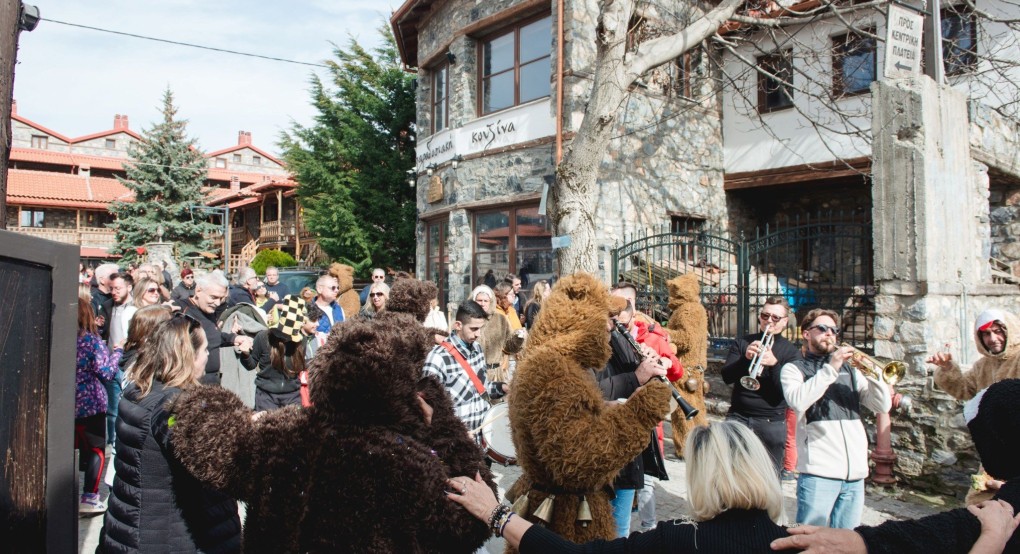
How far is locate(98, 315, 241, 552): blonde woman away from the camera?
2.53 meters

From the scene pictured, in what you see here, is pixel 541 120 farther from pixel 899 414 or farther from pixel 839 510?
pixel 839 510

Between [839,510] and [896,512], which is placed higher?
[839,510]

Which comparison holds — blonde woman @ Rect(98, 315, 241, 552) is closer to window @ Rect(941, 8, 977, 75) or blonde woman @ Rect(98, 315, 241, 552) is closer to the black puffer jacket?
the black puffer jacket

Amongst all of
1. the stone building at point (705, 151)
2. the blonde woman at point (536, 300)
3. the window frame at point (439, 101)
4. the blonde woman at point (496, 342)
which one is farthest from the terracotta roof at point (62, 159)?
the blonde woman at point (496, 342)

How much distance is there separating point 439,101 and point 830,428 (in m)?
12.5

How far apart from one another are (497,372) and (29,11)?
5.91m

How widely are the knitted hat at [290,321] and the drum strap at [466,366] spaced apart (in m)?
1.13

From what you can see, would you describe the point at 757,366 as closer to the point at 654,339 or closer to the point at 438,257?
the point at 654,339

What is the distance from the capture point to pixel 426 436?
2.12 m

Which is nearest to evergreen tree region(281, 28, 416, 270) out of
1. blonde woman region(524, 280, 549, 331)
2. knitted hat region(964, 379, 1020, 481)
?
blonde woman region(524, 280, 549, 331)

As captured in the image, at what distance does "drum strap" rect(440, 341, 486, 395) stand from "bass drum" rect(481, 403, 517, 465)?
0.22 meters

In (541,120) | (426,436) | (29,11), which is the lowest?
(426,436)

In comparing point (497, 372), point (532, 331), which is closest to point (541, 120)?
point (497, 372)

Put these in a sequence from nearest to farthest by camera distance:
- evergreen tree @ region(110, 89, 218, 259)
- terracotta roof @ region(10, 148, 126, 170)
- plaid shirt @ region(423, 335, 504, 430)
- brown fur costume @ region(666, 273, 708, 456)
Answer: plaid shirt @ region(423, 335, 504, 430)
brown fur costume @ region(666, 273, 708, 456)
evergreen tree @ region(110, 89, 218, 259)
terracotta roof @ region(10, 148, 126, 170)
